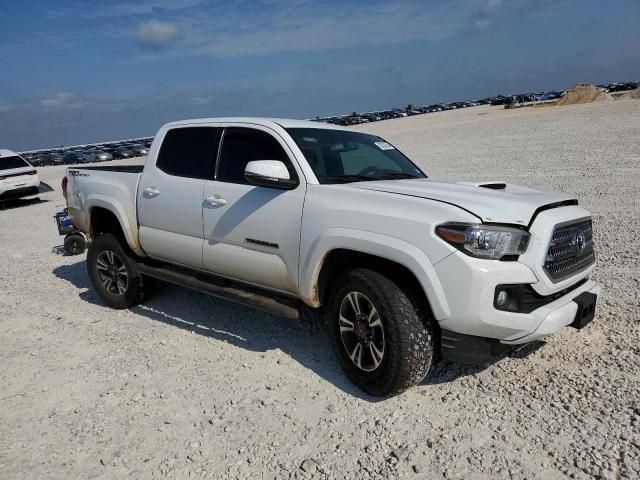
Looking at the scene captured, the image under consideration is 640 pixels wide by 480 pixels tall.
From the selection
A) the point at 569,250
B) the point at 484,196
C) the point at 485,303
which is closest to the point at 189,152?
the point at 484,196

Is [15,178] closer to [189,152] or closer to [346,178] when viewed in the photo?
[189,152]

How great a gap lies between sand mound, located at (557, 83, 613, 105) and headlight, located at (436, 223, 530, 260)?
46.2m

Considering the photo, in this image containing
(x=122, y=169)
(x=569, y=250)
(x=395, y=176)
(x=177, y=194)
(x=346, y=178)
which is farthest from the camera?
(x=122, y=169)

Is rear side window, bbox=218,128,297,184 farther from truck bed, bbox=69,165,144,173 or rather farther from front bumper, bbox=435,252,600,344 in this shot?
front bumper, bbox=435,252,600,344

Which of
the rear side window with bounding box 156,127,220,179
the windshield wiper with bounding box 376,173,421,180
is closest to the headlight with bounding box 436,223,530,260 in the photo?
the windshield wiper with bounding box 376,173,421,180

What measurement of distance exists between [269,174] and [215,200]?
2.77ft

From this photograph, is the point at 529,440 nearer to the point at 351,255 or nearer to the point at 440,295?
the point at 440,295

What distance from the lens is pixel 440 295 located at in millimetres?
3145

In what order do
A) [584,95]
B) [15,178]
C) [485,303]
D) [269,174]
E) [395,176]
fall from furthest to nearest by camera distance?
1. [584,95]
2. [15,178]
3. [395,176]
4. [269,174]
5. [485,303]

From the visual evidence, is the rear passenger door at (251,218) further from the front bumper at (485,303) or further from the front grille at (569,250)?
the front grille at (569,250)

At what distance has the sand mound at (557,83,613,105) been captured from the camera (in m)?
43.0

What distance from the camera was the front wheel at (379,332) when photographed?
3.32 metres

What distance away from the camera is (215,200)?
4.48 m

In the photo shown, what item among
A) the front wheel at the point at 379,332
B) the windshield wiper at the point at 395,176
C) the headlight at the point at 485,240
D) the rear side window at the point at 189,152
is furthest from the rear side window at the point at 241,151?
the headlight at the point at 485,240
